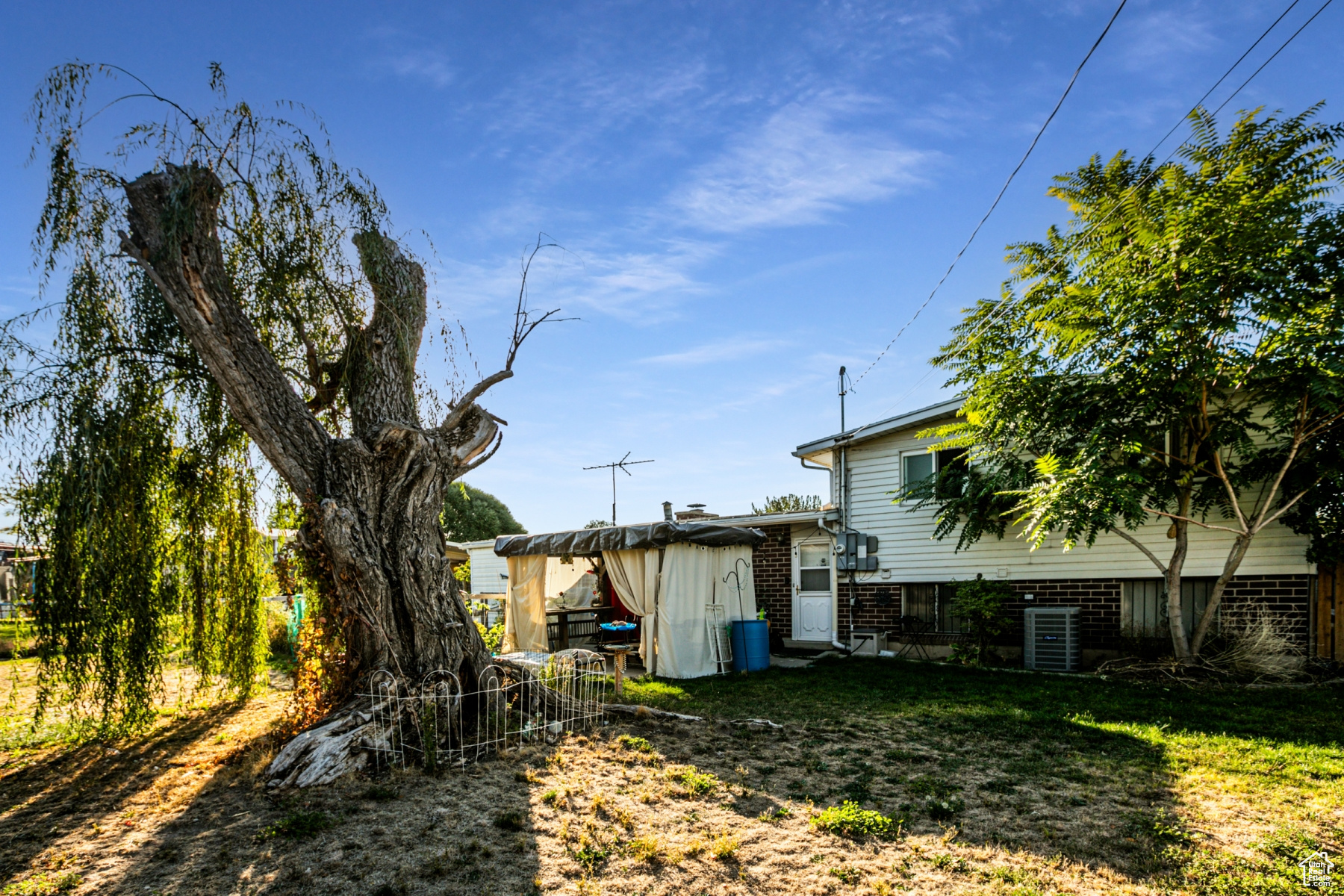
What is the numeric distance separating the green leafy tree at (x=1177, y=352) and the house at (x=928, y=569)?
0.40 metres

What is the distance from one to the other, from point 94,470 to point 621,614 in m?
10.8

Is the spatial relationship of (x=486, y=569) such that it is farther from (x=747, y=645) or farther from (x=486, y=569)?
(x=747, y=645)

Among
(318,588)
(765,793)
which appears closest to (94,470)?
(318,588)

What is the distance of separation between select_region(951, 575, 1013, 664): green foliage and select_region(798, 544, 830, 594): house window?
2.50 meters

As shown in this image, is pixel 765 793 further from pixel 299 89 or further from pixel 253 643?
pixel 299 89

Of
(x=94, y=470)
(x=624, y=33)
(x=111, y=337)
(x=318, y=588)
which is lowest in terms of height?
(x=318, y=588)

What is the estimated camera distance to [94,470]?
5742 millimetres

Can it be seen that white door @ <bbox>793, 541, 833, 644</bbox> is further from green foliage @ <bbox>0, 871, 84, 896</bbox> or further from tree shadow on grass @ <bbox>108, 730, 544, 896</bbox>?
green foliage @ <bbox>0, 871, 84, 896</bbox>

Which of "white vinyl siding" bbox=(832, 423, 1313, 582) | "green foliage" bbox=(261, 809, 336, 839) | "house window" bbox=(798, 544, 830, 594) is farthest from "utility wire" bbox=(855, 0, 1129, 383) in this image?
"green foliage" bbox=(261, 809, 336, 839)

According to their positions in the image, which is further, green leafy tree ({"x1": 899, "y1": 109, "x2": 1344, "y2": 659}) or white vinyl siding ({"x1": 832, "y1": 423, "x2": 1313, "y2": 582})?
white vinyl siding ({"x1": 832, "y1": 423, "x2": 1313, "y2": 582})

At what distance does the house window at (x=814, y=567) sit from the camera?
13820mm

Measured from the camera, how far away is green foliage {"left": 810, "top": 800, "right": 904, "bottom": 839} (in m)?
4.40

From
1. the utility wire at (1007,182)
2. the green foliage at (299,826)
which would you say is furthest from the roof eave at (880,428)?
the green foliage at (299,826)

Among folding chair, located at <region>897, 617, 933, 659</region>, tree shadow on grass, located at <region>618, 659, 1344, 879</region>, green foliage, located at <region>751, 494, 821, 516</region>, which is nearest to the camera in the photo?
tree shadow on grass, located at <region>618, 659, 1344, 879</region>
